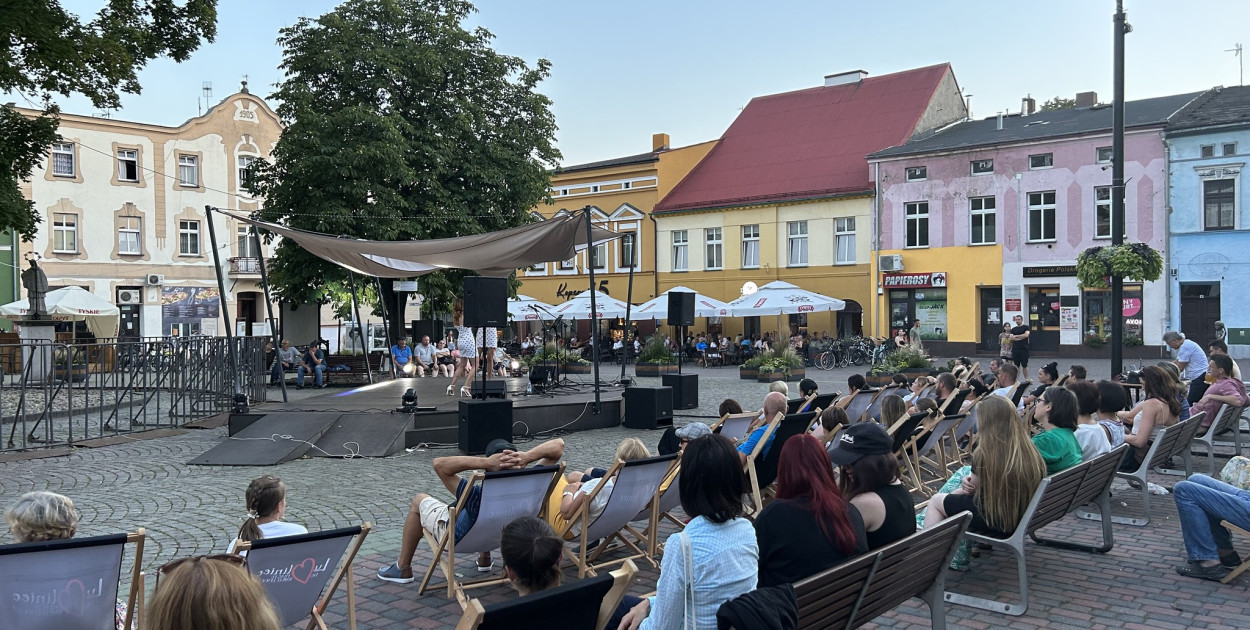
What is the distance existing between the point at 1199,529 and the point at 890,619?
207 centimetres

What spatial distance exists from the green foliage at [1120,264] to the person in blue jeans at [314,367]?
52.2ft

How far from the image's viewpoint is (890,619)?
4.90 meters

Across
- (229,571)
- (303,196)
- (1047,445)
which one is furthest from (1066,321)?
(229,571)

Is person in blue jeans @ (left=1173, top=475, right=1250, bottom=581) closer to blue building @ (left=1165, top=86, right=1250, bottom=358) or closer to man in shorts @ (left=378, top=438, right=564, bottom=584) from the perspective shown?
man in shorts @ (left=378, top=438, right=564, bottom=584)

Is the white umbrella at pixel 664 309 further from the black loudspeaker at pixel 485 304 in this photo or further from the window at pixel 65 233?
the window at pixel 65 233

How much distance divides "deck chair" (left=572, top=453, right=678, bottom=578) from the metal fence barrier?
8821 millimetres

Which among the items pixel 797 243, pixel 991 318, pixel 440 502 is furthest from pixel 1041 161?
pixel 440 502

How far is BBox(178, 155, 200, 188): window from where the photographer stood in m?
38.2

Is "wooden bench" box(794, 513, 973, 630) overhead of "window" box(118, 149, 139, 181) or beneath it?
beneath

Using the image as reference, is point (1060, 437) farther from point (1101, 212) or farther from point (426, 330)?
point (1101, 212)

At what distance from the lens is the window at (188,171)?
38175 millimetres

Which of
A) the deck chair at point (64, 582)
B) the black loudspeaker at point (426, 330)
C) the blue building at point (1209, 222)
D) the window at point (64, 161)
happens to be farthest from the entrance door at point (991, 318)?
the window at point (64, 161)

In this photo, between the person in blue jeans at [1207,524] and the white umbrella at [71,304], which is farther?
the white umbrella at [71,304]

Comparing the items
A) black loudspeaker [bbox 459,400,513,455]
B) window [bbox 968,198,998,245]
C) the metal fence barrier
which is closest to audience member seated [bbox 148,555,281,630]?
black loudspeaker [bbox 459,400,513,455]
